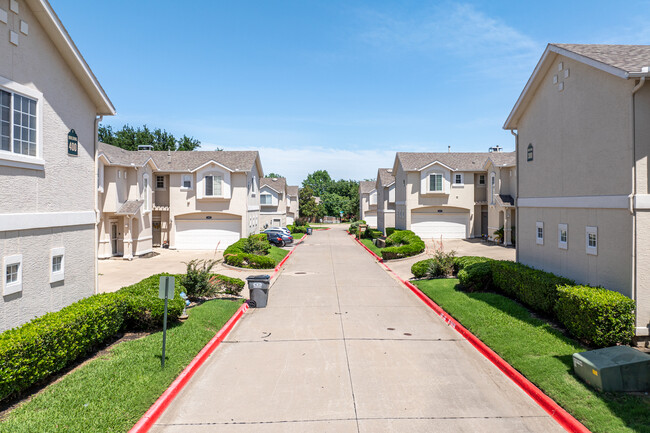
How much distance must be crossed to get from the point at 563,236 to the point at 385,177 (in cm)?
3930

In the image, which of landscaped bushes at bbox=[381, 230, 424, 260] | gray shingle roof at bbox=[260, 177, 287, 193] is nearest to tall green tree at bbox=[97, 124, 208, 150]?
gray shingle roof at bbox=[260, 177, 287, 193]

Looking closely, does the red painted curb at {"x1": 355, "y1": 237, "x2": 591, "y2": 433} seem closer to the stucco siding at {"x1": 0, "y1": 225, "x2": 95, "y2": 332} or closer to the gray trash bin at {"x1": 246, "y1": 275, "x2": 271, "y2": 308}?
the gray trash bin at {"x1": 246, "y1": 275, "x2": 271, "y2": 308}

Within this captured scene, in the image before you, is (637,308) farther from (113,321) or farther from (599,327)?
(113,321)

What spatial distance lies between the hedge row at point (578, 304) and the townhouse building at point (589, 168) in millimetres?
557

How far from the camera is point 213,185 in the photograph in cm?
3322

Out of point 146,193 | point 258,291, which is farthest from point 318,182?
point 258,291

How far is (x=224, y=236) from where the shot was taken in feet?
113

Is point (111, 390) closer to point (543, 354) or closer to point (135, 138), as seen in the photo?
point (543, 354)

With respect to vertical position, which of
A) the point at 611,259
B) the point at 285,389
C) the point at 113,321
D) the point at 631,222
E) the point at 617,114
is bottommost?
the point at 285,389

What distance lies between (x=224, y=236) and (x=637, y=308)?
96.3 ft

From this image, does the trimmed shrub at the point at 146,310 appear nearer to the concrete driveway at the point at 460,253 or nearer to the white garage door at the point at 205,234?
the concrete driveway at the point at 460,253

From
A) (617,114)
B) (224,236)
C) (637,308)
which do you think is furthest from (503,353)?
(224,236)

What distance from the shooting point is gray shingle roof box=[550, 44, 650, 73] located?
968 centimetres

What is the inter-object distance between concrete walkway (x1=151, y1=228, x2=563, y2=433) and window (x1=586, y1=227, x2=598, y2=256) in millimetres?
4112
